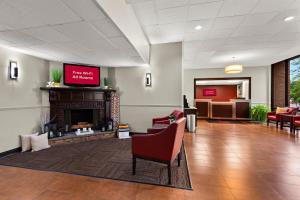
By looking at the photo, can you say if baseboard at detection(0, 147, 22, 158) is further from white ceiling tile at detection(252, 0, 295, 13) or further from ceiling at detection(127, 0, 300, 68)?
white ceiling tile at detection(252, 0, 295, 13)

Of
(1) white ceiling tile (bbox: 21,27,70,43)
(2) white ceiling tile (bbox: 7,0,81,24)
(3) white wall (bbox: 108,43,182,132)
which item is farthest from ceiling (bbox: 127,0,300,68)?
(1) white ceiling tile (bbox: 21,27,70,43)

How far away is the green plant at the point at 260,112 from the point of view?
7.50 m

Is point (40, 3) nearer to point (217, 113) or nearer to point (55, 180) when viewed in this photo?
point (55, 180)

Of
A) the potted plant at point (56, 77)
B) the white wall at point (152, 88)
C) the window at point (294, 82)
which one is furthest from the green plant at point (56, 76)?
the window at point (294, 82)

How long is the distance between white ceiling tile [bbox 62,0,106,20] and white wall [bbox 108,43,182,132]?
9.50 feet

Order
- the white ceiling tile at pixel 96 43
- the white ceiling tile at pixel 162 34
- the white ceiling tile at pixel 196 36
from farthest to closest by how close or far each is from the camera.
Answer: the white ceiling tile at pixel 196 36, the white ceiling tile at pixel 162 34, the white ceiling tile at pixel 96 43

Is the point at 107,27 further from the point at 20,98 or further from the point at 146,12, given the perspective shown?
the point at 20,98

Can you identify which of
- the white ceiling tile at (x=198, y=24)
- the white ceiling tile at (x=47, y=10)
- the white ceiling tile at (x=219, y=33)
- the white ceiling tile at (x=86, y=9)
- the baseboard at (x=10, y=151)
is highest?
the white ceiling tile at (x=219, y=33)

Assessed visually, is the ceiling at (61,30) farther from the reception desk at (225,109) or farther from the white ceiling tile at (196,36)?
the reception desk at (225,109)

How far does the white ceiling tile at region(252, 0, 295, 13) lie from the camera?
2629 mm

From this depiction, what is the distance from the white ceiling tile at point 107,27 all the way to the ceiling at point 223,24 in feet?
2.14

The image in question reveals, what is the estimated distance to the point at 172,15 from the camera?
3074mm

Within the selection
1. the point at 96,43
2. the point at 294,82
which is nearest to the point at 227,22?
the point at 96,43

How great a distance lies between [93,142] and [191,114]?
3516mm
